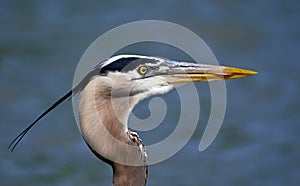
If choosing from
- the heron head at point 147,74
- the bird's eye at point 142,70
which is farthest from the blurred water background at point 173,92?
the bird's eye at point 142,70

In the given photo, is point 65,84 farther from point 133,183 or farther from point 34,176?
point 133,183

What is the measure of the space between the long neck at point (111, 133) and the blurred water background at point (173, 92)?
11.0 feet

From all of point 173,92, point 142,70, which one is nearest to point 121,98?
point 142,70

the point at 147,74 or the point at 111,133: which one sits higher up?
the point at 147,74

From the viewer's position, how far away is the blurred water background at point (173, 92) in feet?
29.1

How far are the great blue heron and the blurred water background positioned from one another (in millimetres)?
3342

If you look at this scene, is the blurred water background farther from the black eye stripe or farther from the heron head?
the black eye stripe

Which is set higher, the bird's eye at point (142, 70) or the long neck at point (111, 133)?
the bird's eye at point (142, 70)

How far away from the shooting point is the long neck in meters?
5.02

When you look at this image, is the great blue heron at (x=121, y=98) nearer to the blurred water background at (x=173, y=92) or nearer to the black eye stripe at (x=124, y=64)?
the black eye stripe at (x=124, y=64)

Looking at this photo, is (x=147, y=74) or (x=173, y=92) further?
(x=173, y=92)

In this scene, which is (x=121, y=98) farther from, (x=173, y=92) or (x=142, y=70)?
(x=173, y=92)

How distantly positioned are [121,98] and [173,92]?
14.8 feet

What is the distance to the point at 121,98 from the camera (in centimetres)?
516
